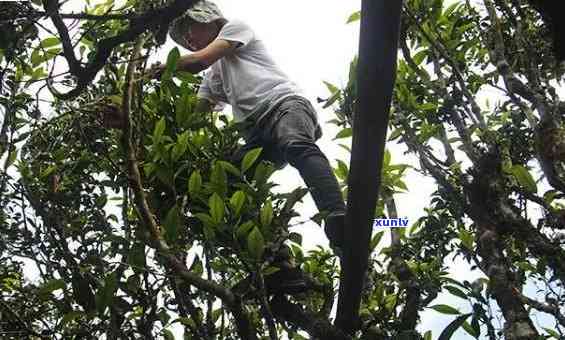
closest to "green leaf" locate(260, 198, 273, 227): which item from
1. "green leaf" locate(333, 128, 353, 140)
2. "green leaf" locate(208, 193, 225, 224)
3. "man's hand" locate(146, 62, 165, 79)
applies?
"green leaf" locate(208, 193, 225, 224)

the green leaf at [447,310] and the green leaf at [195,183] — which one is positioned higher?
the green leaf at [195,183]

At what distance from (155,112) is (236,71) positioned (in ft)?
1.92

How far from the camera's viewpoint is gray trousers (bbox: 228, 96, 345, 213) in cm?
197

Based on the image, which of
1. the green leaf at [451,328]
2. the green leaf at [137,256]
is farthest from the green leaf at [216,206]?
the green leaf at [451,328]

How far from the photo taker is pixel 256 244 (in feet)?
5.47

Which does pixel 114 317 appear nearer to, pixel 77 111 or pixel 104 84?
pixel 77 111

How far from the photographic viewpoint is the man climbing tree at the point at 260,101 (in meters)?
1.98

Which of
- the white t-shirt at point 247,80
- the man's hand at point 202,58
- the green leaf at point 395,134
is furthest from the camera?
the green leaf at point 395,134

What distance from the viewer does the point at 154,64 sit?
1993mm

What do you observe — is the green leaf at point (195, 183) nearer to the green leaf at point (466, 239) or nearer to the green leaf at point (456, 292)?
the green leaf at point (456, 292)

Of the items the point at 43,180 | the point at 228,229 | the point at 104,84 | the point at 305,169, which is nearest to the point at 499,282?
the point at 305,169

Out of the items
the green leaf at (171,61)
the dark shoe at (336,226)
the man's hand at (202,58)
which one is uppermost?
the man's hand at (202,58)

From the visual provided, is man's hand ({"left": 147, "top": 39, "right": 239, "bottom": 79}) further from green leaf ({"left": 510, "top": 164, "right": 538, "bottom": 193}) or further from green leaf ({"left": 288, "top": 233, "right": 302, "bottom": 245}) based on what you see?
green leaf ({"left": 510, "top": 164, "right": 538, "bottom": 193})

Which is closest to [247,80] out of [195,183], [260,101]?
[260,101]
